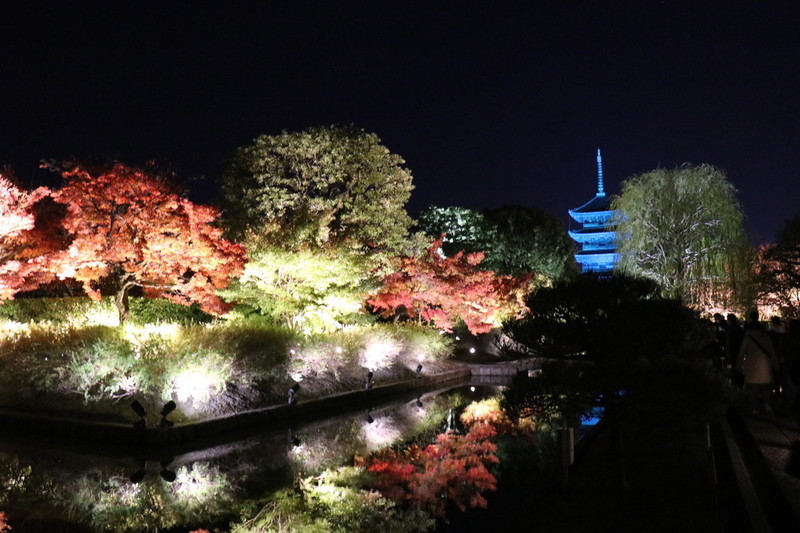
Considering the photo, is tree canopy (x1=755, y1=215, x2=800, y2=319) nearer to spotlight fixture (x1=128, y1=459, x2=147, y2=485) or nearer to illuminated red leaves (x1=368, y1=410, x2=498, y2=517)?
illuminated red leaves (x1=368, y1=410, x2=498, y2=517)

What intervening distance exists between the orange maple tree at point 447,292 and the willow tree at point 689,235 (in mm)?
4975

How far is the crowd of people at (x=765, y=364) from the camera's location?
30.4ft

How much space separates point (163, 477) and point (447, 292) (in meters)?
15.7

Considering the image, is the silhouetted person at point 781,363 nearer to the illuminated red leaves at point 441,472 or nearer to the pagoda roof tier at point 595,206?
the illuminated red leaves at point 441,472

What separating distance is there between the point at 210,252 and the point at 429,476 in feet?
30.7

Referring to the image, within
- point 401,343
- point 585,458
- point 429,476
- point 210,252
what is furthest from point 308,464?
point 401,343

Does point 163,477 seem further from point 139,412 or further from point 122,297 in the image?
point 122,297

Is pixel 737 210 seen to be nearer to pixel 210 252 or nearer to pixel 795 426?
pixel 795 426

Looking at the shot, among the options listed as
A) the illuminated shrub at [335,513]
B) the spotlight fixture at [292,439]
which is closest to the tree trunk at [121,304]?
the spotlight fixture at [292,439]

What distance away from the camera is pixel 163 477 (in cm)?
943

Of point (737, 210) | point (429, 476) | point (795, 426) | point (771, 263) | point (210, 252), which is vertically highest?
point (737, 210)

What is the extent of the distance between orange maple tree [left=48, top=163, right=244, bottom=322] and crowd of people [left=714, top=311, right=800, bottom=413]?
12.2 metres

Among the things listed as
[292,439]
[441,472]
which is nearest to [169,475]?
[292,439]

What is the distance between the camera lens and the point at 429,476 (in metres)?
9.49
